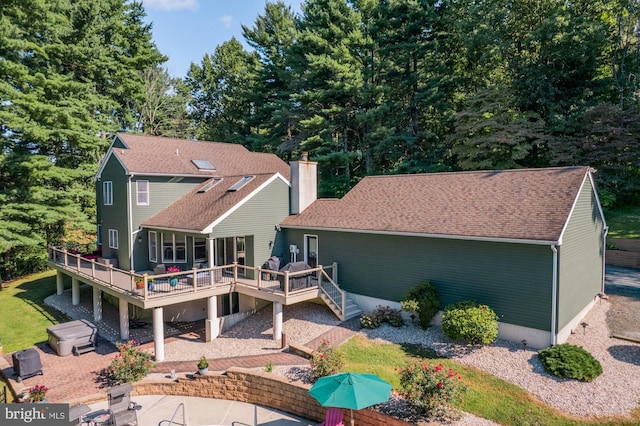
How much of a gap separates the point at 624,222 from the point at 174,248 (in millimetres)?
28203

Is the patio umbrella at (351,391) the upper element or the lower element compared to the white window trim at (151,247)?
lower

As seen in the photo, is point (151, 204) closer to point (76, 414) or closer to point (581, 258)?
point (76, 414)

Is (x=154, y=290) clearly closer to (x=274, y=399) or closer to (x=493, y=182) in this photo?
(x=274, y=399)

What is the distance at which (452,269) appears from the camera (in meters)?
13.6

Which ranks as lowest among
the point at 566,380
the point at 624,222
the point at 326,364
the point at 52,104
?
the point at 566,380

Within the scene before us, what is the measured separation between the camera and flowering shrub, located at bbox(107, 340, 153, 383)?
1156cm

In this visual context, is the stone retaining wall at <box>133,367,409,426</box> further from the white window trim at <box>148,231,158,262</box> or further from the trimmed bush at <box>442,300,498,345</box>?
the white window trim at <box>148,231,158,262</box>

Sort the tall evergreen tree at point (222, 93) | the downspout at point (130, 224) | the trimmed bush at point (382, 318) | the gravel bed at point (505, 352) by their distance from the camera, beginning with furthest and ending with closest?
the tall evergreen tree at point (222, 93) → the downspout at point (130, 224) → the trimmed bush at point (382, 318) → the gravel bed at point (505, 352)

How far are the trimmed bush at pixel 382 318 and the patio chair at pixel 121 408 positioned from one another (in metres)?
8.21

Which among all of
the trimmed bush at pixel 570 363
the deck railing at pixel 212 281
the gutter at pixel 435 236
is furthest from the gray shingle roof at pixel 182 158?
the trimmed bush at pixel 570 363

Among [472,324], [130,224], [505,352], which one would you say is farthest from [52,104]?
[505,352]

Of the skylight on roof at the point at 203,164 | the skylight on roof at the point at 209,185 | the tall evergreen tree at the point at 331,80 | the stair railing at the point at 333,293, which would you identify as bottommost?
the stair railing at the point at 333,293

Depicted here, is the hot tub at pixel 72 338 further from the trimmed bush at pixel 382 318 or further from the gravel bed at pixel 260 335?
the trimmed bush at pixel 382 318

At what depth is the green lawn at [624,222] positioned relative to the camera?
23203 mm
